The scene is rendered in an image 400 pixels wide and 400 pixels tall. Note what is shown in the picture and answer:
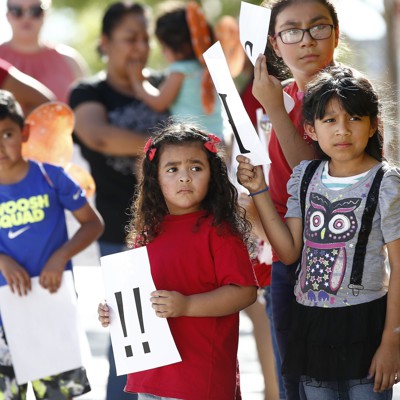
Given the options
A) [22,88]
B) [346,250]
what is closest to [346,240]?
[346,250]

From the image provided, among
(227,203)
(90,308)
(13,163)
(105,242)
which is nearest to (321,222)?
(227,203)

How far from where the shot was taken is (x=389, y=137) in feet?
13.4

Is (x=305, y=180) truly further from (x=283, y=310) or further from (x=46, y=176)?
(x=46, y=176)

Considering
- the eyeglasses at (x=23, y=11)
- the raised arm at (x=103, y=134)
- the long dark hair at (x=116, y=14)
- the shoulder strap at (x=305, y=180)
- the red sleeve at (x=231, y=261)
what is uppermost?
the eyeglasses at (x=23, y=11)

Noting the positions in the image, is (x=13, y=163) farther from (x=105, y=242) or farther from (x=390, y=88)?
(x=390, y=88)

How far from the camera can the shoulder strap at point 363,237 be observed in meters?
3.73

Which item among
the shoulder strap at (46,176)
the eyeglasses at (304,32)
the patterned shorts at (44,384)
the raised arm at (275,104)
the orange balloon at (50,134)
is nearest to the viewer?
the raised arm at (275,104)

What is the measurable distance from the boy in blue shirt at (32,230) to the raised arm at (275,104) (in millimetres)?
1333

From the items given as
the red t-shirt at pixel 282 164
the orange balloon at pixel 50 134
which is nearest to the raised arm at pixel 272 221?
the red t-shirt at pixel 282 164

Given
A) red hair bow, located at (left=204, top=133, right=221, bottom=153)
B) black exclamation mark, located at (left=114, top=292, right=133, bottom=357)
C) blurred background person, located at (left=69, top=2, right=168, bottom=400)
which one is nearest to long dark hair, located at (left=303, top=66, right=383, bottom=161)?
red hair bow, located at (left=204, top=133, right=221, bottom=153)

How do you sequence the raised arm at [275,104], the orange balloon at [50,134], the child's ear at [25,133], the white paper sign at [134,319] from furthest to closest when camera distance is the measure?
1. the orange balloon at [50,134]
2. the child's ear at [25,133]
3. the raised arm at [275,104]
4. the white paper sign at [134,319]

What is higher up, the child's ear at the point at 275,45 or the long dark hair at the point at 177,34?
the long dark hair at the point at 177,34

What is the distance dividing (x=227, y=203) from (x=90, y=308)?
18.8ft

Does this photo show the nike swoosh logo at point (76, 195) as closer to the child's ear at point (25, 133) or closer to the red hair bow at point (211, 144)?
the child's ear at point (25, 133)
